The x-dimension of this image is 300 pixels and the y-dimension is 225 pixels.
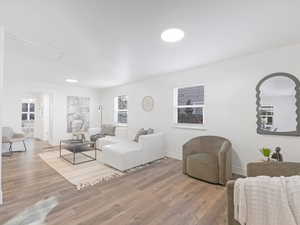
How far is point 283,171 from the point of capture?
167 centimetres

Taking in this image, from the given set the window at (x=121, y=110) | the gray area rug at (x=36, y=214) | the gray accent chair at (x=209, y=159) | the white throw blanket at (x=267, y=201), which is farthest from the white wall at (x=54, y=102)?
the white throw blanket at (x=267, y=201)

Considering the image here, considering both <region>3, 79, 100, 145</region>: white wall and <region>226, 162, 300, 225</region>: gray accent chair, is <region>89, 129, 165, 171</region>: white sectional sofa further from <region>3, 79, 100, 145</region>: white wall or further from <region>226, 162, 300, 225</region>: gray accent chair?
<region>3, 79, 100, 145</region>: white wall

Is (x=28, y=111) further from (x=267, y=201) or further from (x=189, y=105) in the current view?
(x=267, y=201)

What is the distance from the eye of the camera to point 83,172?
3.04m

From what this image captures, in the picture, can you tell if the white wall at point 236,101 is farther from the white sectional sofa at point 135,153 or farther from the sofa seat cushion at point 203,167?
the sofa seat cushion at point 203,167

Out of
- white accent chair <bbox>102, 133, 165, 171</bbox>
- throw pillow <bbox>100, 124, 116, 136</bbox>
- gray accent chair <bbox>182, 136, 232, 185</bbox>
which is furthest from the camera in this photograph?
throw pillow <bbox>100, 124, 116, 136</bbox>

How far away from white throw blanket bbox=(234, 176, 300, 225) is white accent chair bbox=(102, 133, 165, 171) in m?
2.35

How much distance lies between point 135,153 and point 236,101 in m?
2.43

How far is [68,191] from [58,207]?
40 centimetres

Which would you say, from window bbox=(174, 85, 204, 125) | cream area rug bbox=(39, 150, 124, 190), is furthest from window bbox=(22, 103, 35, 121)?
window bbox=(174, 85, 204, 125)

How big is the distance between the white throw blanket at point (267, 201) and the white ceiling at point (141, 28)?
5.49ft

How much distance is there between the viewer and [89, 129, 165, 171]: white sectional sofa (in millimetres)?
3107

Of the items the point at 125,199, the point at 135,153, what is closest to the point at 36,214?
the point at 125,199

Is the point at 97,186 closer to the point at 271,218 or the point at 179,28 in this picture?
the point at 271,218
